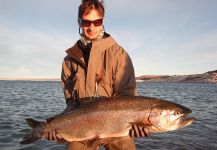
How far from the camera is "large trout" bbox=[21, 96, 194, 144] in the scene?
5055 mm

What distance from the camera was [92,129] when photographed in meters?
5.19

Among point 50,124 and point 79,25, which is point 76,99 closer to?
point 50,124

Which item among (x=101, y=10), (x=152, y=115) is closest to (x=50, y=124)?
(x=152, y=115)

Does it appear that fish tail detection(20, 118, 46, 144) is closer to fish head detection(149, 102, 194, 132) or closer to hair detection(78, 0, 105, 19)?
fish head detection(149, 102, 194, 132)

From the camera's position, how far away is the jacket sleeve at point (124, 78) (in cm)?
560

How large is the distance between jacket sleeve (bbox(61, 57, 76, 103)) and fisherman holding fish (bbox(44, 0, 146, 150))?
0.09m

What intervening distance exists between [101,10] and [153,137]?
→ 8.67 meters

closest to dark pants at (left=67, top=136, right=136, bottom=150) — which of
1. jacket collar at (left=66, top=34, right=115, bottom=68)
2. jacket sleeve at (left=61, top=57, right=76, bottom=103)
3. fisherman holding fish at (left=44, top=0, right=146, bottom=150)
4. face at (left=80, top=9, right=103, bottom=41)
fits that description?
fisherman holding fish at (left=44, top=0, right=146, bottom=150)

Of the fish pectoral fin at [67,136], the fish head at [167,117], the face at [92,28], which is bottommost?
the fish pectoral fin at [67,136]

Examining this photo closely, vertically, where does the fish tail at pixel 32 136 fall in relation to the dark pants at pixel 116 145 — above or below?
above

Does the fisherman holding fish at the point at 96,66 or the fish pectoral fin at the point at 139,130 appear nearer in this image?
the fish pectoral fin at the point at 139,130

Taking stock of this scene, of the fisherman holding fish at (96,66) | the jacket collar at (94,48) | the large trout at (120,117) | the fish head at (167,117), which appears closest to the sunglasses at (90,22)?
the fisherman holding fish at (96,66)

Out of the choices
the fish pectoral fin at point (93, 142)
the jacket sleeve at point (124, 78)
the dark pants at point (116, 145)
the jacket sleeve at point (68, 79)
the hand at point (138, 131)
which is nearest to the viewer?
the hand at point (138, 131)

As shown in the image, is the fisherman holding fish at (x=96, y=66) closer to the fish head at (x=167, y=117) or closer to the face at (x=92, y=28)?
the face at (x=92, y=28)
